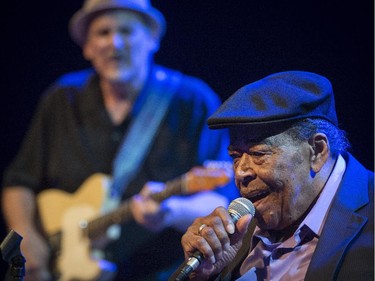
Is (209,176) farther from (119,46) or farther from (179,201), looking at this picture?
(119,46)

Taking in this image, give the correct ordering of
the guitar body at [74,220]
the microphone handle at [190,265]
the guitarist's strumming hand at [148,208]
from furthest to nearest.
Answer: the guitar body at [74,220] → the guitarist's strumming hand at [148,208] → the microphone handle at [190,265]

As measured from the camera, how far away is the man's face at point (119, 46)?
11.7 feet

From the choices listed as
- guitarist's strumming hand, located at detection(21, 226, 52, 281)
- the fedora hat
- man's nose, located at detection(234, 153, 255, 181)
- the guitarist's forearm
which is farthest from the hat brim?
man's nose, located at detection(234, 153, 255, 181)

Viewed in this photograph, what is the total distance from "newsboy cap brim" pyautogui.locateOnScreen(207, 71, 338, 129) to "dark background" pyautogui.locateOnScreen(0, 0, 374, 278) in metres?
0.81

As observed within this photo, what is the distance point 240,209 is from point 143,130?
1.65m

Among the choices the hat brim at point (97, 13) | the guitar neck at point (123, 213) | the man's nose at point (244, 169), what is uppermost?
the hat brim at point (97, 13)

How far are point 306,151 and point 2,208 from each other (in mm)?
2203

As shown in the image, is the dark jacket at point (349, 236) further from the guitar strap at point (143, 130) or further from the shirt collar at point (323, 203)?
the guitar strap at point (143, 130)

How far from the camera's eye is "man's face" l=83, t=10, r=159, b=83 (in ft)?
11.7

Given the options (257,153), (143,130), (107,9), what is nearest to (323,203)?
(257,153)

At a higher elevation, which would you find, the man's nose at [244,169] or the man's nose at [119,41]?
the man's nose at [119,41]

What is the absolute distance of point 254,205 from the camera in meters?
2.05

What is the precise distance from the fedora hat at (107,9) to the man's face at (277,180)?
160cm

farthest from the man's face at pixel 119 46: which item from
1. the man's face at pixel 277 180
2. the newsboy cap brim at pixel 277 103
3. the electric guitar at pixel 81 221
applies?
the man's face at pixel 277 180
